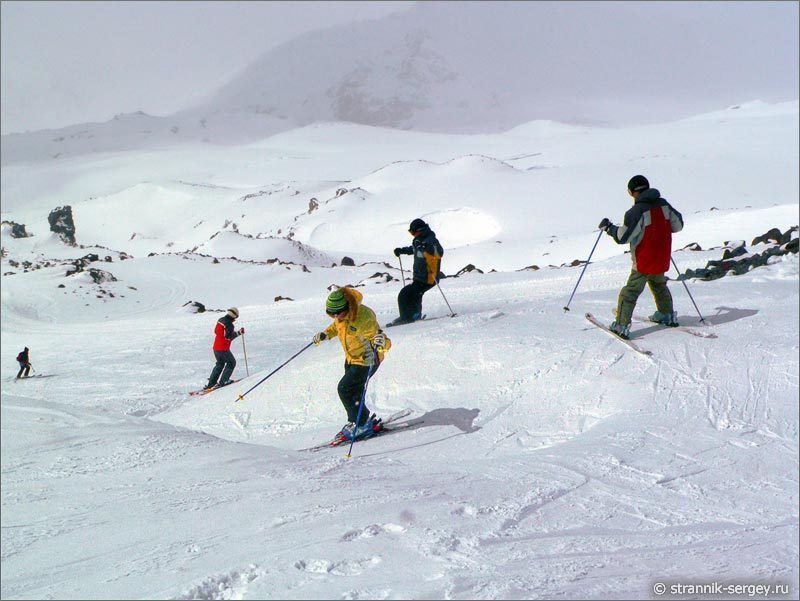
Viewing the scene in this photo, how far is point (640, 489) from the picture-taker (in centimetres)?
393

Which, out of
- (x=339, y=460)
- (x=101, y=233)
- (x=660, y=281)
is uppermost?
(x=101, y=233)

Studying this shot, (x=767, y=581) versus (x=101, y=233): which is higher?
(x=101, y=233)

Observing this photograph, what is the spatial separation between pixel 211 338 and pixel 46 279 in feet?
30.5

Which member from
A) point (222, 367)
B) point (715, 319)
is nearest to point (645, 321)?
point (715, 319)

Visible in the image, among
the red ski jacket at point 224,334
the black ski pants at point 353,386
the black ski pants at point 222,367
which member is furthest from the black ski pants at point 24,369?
the black ski pants at point 353,386

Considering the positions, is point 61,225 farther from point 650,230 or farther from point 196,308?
point 650,230

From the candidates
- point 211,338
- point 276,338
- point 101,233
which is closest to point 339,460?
point 276,338

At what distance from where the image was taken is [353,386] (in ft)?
20.0

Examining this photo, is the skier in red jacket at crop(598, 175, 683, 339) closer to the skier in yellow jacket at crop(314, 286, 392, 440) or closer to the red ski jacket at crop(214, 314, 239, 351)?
the skier in yellow jacket at crop(314, 286, 392, 440)

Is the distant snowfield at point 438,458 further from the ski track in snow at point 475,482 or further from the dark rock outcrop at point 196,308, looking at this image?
the dark rock outcrop at point 196,308

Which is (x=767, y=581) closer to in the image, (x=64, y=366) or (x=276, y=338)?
(x=276, y=338)

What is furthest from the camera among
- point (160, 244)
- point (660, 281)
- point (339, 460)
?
point (160, 244)

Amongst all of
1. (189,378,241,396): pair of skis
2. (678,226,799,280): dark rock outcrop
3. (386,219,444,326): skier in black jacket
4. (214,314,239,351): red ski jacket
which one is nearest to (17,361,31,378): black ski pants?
(189,378,241,396): pair of skis

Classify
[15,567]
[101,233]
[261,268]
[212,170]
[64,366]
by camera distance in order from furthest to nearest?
[212,170]
[101,233]
[261,268]
[64,366]
[15,567]
